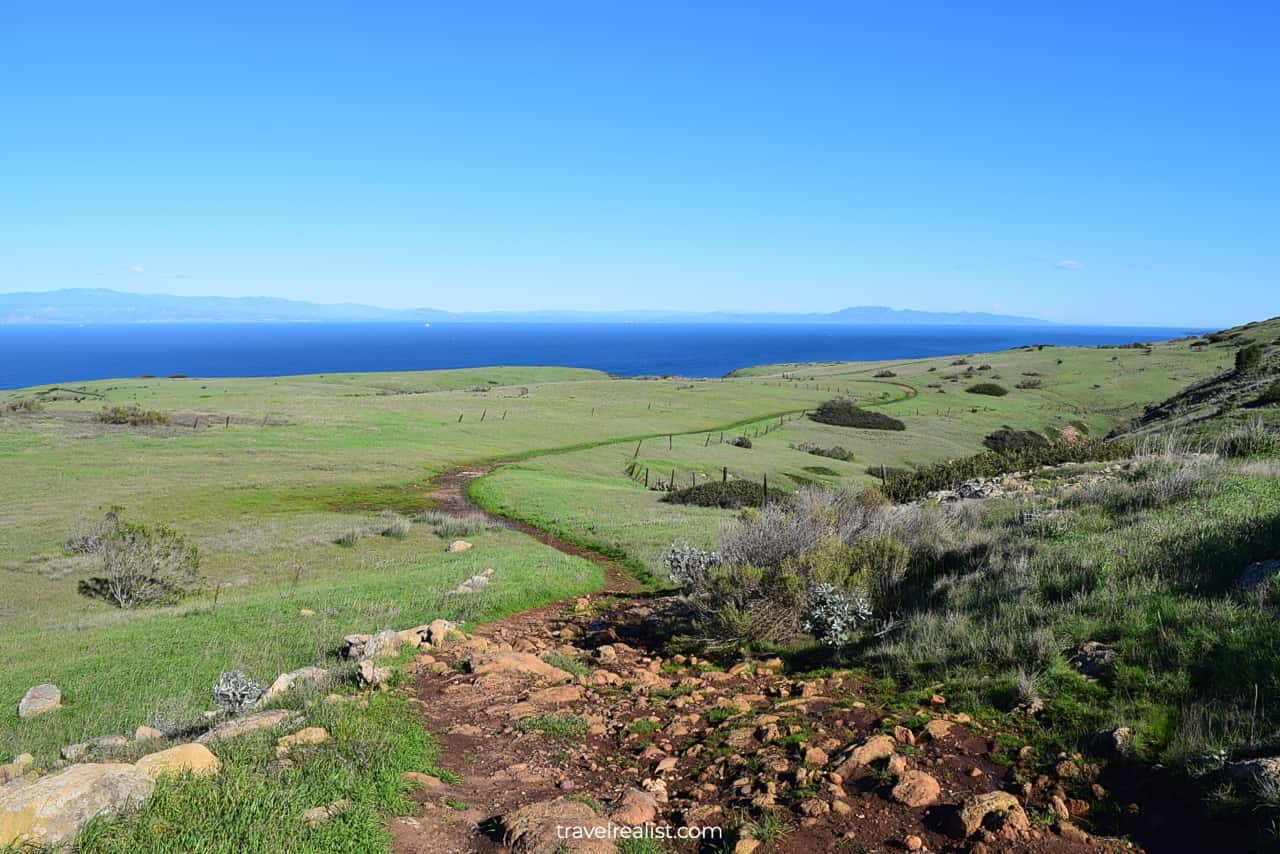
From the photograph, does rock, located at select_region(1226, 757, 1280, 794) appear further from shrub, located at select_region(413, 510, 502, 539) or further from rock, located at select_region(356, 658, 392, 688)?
shrub, located at select_region(413, 510, 502, 539)

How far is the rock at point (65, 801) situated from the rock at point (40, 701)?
20.9 ft

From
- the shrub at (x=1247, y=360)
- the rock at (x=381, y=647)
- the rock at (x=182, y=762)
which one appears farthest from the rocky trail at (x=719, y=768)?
the shrub at (x=1247, y=360)

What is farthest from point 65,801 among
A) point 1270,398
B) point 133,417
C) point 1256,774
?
point 133,417

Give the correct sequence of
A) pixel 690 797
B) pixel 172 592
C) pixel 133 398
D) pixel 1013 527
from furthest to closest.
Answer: pixel 133 398 < pixel 172 592 < pixel 1013 527 < pixel 690 797

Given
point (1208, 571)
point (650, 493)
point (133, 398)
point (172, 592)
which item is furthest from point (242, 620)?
point (133, 398)

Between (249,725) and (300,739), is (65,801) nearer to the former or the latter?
(300,739)

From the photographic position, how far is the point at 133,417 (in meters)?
48.2

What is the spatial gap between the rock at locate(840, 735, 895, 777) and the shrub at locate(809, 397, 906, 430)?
171 feet

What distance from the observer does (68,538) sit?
22.2 metres

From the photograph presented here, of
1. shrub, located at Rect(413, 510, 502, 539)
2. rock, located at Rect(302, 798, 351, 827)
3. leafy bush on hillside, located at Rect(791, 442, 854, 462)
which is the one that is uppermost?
rock, located at Rect(302, 798, 351, 827)

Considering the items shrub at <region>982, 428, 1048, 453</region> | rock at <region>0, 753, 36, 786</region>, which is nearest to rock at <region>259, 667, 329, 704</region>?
rock at <region>0, 753, 36, 786</region>

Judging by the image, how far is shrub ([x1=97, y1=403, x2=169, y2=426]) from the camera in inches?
1874

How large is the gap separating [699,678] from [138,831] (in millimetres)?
6443

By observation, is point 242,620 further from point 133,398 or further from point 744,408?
point 133,398
